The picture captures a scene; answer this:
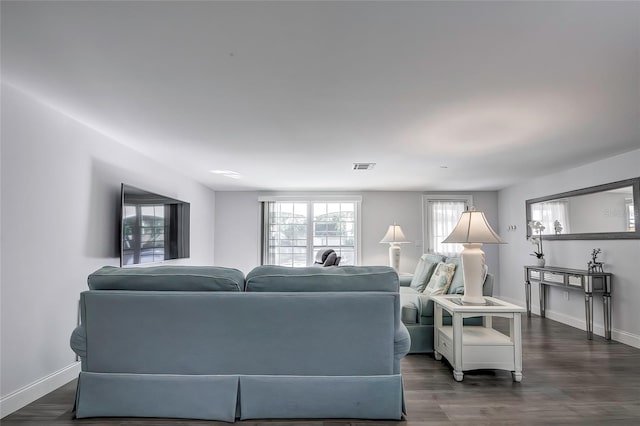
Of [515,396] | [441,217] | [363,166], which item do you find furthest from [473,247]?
[441,217]

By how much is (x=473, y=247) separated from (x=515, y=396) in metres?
1.19

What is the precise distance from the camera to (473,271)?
318 centimetres

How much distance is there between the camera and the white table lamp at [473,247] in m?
3.12

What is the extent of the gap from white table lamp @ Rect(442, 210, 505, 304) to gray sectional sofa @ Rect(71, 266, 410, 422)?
124cm

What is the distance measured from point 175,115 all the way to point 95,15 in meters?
1.33

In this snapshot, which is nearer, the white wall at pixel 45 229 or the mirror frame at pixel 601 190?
the white wall at pixel 45 229

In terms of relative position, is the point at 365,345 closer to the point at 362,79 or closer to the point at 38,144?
the point at 362,79

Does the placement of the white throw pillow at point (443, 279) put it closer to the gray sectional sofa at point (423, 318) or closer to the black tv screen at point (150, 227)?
the gray sectional sofa at point (423, 318)

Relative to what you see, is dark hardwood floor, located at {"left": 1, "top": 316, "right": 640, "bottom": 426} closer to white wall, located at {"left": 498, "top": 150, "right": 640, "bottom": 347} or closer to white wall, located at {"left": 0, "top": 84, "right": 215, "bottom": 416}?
white wall, located at {"left": 0, "top": 84, "right": 215, "bottom": 416}

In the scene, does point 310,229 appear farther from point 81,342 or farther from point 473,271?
point 81,342

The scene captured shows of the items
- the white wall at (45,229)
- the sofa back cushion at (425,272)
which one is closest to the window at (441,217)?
the sofa back cushion at (425,272)

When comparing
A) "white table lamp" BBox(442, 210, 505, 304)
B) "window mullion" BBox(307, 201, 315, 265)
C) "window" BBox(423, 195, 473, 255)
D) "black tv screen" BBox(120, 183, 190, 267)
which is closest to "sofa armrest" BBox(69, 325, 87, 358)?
"black tv screen" BBox(120, 183, 190, 267)

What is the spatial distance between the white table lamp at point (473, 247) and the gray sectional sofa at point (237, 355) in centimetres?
124

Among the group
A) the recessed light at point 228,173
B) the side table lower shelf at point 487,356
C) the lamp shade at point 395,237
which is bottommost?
the side table lower shelf at point 487,356
